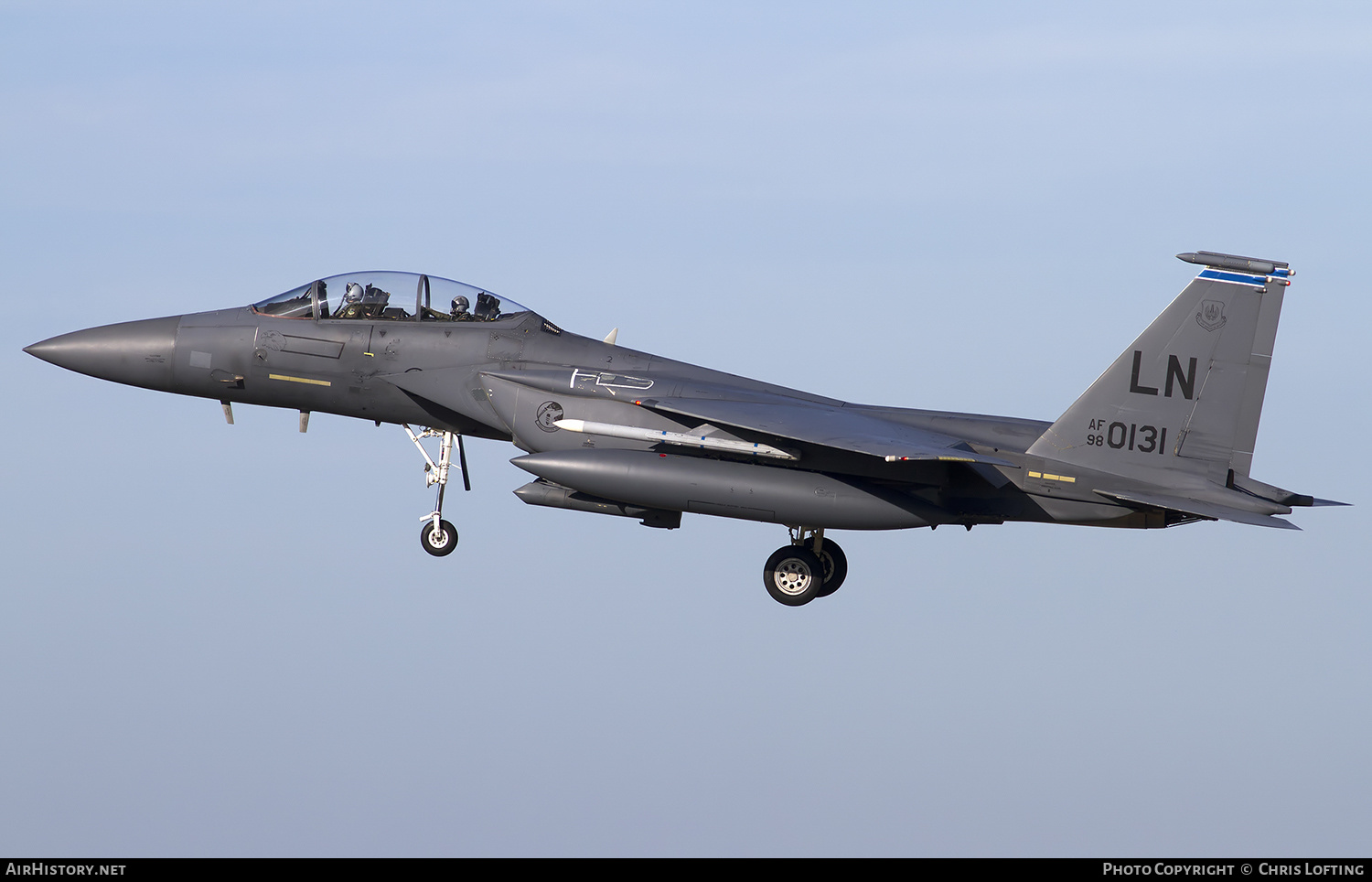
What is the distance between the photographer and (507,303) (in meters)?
19.2

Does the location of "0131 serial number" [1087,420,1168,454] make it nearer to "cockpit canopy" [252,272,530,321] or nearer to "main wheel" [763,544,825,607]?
"main wheel" [763,544,825,607]

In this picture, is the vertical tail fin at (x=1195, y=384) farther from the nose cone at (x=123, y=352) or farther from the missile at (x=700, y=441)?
the nose cone at (x=123, y=352)

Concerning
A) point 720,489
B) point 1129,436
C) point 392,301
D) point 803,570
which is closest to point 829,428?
point 720,489

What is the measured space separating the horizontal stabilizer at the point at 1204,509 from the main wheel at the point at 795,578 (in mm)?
3578

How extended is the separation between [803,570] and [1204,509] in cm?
469

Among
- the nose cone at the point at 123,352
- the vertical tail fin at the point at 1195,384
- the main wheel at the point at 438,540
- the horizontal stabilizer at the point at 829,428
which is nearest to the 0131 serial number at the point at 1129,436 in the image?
the vertical tail fin at the point at 1195,384

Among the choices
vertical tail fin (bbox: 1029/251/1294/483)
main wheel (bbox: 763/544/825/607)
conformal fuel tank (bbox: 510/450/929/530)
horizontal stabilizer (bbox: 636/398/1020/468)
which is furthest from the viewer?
main wheel (bbox: 763/544/825/607)

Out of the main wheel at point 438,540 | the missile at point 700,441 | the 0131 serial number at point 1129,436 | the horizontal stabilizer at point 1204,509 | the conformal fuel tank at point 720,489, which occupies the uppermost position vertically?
the 0131 serial number at point 1129,436

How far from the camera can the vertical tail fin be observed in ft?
54.4

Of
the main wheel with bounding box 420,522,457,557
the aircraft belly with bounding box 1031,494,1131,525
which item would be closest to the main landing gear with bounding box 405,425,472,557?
the main wheel with bounding box 420,522,457,557

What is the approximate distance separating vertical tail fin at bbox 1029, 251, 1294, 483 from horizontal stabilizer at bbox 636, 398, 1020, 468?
119 centimetres

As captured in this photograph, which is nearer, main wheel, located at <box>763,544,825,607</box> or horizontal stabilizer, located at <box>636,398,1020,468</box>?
horizontal stabilizer, located at <box>636,398,1020,468</box>

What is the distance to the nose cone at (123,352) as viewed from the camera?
19.1m
